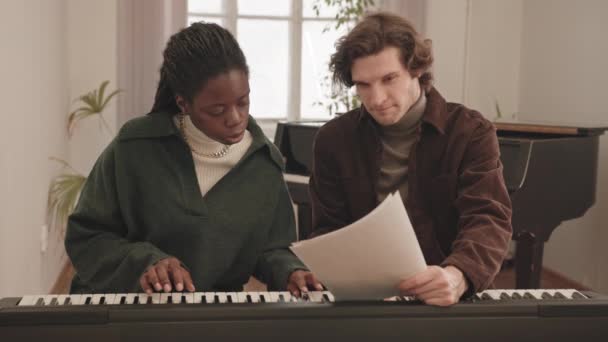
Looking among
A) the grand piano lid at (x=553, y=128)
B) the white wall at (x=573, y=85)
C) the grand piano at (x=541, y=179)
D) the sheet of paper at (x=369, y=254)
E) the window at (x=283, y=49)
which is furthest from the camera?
the window at (x=283, y=49)

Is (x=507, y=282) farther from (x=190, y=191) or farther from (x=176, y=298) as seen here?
(x=176, y=298)

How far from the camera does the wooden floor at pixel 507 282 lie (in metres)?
4.41

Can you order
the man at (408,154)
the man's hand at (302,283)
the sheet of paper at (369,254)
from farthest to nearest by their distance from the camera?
the man at (408,154), the man's hand at (302,283), the sheet of paper at (369,254)

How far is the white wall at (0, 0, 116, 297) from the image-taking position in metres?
2.81

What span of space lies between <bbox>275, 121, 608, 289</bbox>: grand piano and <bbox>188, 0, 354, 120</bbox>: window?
6.66 feet

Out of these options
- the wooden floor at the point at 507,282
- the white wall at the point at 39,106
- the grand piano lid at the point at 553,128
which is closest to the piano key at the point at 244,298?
the white wall at the point at 39,106

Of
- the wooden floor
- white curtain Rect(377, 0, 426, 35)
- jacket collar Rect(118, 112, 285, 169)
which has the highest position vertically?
white curtain Rect(377, 0, 426, 35)

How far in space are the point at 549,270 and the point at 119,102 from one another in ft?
9.73

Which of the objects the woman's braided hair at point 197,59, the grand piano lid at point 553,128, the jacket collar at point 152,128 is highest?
the woman's braided hair at point 197,59

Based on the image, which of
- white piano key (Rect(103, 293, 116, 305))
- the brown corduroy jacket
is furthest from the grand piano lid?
white piano key (Rect(103, 293, 116, 305))

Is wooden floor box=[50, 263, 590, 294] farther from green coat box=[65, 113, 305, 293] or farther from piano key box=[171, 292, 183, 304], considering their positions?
piano key box=[171, 292, 183, 304]

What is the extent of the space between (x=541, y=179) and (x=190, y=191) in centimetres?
216

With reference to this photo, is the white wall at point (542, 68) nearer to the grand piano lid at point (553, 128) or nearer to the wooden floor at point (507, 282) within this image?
the wooden floor at point (507, 282)

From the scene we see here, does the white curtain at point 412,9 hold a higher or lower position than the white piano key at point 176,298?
higher
